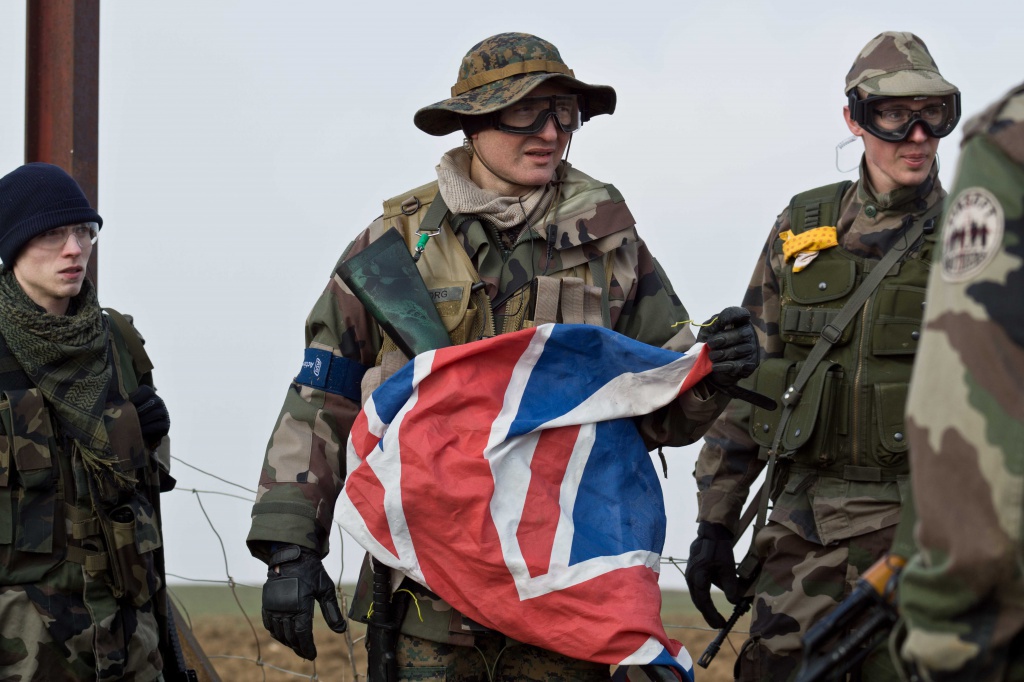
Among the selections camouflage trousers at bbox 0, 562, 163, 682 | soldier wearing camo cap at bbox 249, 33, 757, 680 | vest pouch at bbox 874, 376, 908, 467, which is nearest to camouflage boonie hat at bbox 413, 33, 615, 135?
soldier wearing camo cap at bbox 249, 33, 757, 680

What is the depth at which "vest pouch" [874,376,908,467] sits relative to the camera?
387 cm

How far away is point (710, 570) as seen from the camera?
4293 mm

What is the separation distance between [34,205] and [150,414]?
797 millimetres

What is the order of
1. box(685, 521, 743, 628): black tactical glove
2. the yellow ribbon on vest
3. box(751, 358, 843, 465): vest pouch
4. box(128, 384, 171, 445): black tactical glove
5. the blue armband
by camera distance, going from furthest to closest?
1. box(128, 384, 171, 445): black tactical glove
2. box(685, 521, 743, 628): black tactical glove
3. the yellow ribbon on vest
4. box(751, 358, 843, 465): vest pouch
5. the blue armband

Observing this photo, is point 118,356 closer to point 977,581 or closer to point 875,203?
point 875,203

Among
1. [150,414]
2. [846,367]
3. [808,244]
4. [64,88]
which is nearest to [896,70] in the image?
[808,244]

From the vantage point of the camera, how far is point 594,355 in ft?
11.8

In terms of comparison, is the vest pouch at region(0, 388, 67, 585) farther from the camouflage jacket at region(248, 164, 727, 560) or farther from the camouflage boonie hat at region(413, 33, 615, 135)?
the camouflage boonie hat at region(413, 33, 615, 135)

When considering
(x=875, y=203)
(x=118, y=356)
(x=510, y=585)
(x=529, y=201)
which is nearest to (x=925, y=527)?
(x=510, y=585)

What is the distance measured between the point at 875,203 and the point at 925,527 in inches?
92.7

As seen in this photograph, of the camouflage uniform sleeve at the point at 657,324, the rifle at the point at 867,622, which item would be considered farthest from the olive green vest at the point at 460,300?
the rifle at the point at 867,622

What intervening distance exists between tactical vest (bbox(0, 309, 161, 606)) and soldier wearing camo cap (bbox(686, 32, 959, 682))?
1.83 meters

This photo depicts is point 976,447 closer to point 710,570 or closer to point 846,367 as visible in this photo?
point 846,367

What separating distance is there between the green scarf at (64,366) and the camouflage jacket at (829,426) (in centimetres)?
201
